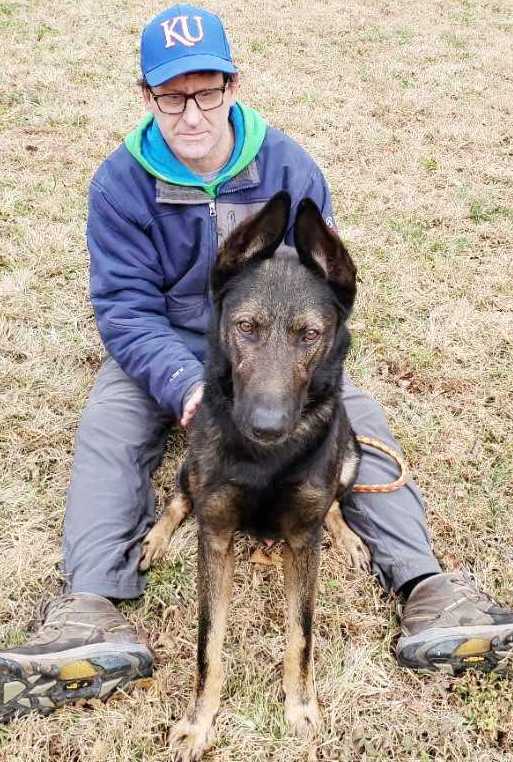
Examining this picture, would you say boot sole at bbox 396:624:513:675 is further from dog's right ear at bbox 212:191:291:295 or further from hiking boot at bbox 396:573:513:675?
dog's right ear at bbox 212:191:291:295

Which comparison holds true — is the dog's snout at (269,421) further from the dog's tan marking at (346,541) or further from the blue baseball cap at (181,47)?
the blue baseball cap at (181,47)

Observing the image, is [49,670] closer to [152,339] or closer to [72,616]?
[72,616]

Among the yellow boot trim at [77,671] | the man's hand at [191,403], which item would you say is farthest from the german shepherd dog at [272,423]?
the yellow boot trim at [77,671]

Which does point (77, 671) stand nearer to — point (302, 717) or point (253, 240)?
point (302, 717)

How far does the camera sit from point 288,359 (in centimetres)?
212

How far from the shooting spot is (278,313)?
7.04ft

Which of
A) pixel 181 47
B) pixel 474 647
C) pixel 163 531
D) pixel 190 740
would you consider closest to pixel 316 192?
pixel 181 47

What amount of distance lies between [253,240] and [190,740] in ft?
6.21

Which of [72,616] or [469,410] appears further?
[469,410]

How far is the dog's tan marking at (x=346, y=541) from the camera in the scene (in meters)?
3.15

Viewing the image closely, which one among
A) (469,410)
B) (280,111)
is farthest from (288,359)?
(280,111)

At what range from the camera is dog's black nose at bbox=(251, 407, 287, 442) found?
2.00 meters

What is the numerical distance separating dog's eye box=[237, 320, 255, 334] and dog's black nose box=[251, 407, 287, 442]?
0.31 m

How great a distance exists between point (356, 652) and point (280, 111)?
6779mm
